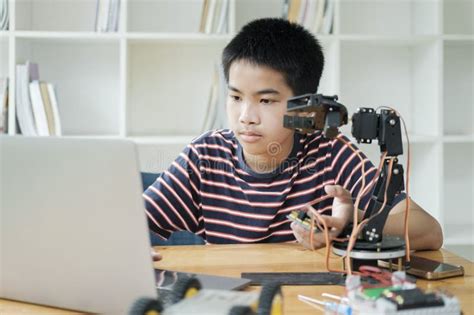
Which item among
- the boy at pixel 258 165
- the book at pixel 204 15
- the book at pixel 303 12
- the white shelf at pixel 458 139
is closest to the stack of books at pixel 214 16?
the book at pixel 204 15

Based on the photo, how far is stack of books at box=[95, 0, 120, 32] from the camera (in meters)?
2.51

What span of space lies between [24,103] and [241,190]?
1.16 m

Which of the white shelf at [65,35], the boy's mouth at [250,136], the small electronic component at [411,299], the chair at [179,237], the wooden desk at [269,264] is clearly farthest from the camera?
the white shelf at [65,35]

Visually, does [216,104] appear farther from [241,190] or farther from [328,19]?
[241,190]

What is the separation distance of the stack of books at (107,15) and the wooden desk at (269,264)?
52.4 inches

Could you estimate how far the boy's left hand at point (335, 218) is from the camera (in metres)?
1.24

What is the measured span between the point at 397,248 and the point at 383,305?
33cm

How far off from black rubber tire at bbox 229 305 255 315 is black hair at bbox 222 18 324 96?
1.08 meters

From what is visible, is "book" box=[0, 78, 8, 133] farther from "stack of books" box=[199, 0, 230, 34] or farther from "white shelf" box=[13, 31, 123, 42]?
"stack of books" box=[199, 0, 230, 34]

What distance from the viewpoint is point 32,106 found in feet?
8.09

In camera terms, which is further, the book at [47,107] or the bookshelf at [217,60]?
the bookshelf at [217,60]

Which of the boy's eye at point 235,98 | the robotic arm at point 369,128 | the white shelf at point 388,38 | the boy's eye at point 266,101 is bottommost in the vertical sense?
the robotic arm at point 369,128

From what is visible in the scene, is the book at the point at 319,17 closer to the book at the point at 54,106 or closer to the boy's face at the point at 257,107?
the boy's face at the point at 257,107

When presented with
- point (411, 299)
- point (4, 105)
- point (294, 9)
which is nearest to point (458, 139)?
point (294, 9)
